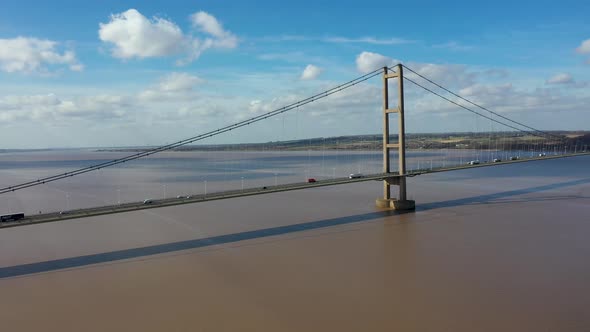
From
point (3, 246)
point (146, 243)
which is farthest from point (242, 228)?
point (3, 246)

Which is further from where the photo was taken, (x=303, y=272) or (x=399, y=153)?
(x=399, y=153)

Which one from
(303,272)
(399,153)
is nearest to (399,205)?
(399,153)

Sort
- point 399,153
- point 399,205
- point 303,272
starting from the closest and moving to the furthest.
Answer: point 303,272
point 399,205
point 399,153

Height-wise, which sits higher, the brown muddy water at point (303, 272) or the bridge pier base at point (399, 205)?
the bridge pier base at point (399, 205)

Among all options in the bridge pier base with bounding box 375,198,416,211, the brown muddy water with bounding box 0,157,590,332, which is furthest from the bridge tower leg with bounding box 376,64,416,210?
the brown muddy water with bounding box 0,157,590,332

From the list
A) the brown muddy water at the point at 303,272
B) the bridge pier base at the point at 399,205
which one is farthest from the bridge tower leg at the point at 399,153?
the brown muddy water at the point at 303,272

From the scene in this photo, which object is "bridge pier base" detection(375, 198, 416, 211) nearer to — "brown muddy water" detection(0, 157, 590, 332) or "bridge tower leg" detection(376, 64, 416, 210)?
"bridge tower leg" detection(376, 64, 416, 210)

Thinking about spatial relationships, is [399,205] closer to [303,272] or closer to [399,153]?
[399,153]

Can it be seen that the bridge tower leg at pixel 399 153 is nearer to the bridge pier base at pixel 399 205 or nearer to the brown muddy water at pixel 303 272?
the bridge pier base at pixel 399 205
